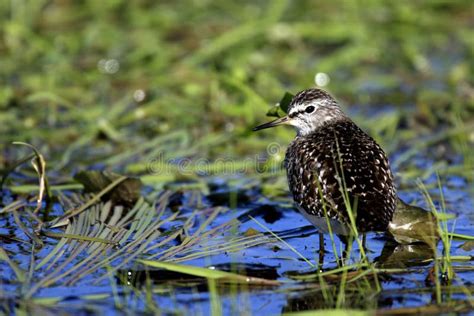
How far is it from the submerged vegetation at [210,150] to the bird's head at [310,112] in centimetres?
76

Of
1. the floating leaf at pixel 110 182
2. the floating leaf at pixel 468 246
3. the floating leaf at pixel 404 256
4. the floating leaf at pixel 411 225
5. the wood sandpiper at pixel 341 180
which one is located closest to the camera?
the wood sandpiper at pixel 341 180

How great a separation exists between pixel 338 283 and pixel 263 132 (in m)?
4.23

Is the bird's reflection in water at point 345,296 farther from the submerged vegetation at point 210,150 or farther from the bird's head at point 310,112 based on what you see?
the bird's head at point 310,112

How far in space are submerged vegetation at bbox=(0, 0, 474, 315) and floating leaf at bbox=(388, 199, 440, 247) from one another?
0.07 m

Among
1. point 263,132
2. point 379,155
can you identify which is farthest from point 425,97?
point 379,155

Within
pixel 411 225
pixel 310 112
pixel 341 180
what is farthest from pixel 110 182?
pixel 411 225

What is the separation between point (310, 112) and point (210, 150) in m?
2.06

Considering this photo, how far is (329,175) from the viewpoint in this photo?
6797 mm

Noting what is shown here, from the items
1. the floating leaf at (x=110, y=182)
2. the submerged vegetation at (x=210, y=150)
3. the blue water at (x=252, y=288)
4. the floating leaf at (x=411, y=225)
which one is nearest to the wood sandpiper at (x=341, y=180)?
the submerged vegetation at (x=210, y=150)

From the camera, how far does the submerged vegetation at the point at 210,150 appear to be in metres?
6.16

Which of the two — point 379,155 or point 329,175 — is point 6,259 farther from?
point 379,155

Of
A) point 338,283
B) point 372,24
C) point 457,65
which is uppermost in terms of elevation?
point 372,24

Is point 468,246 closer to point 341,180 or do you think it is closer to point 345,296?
point 341,180

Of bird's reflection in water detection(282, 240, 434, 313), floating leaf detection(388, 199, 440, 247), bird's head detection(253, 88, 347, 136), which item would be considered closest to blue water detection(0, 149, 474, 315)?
bird's reflection in water detection(282, 240, 434, 313)
